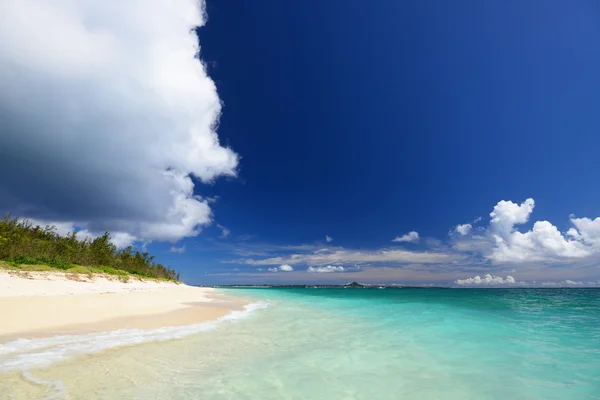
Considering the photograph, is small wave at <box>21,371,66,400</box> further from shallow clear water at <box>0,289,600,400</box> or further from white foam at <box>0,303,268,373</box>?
white foam at <box>0,303,268,373</box>

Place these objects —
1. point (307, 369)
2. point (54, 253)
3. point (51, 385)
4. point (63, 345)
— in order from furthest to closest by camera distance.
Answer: point (54, 253) → point (63, 345) → point (307, 369) → point (51, 385)

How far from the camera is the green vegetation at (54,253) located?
1124 inches

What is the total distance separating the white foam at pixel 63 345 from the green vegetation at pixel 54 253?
2461 centimetres

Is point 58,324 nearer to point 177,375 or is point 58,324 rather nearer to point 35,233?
point 177,375

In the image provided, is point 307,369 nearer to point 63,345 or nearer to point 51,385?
point 51,385

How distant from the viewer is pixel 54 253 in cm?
3841

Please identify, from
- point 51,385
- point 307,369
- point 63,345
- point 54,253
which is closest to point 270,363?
point 307,369

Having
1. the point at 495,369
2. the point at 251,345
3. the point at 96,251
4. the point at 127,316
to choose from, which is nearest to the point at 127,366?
the point at 251,345

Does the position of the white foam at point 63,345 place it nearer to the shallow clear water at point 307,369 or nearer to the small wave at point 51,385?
the shallow clear water at point 307,369

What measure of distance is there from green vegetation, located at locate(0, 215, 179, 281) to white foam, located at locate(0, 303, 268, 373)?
80.7 feet

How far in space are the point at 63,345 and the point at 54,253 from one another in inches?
1638

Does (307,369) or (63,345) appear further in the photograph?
(63,345)

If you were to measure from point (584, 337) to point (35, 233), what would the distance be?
6490cm

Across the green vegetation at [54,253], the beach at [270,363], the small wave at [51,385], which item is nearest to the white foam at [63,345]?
the beach at [270,363]
